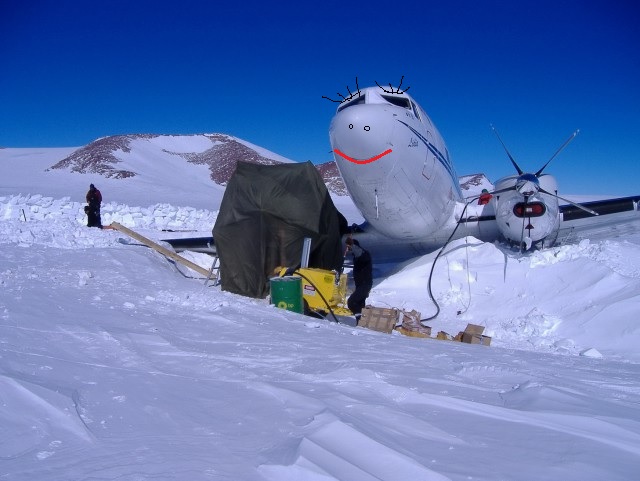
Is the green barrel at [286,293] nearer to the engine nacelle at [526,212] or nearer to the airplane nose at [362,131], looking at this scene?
the airplane nose at [362,131]

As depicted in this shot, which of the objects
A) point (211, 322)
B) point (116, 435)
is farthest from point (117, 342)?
point (116, 435)

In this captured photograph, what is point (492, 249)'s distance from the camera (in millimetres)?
10359

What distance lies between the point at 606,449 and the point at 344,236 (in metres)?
9.13

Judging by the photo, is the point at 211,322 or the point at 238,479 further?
the point at 211,322

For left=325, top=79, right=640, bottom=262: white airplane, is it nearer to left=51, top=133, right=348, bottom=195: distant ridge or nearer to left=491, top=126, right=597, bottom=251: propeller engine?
left=491, top=126, right=597, bottom=251: propeller engine

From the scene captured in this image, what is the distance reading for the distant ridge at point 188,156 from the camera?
4306 centimetres

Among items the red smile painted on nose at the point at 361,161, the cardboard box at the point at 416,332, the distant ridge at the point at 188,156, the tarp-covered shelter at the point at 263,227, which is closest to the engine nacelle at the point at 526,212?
the red smile painted on nose at the point at 361,161

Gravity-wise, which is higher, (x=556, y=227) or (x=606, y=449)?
(x=556, y=227)

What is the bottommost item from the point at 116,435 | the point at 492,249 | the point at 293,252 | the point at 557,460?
the point at 116,435

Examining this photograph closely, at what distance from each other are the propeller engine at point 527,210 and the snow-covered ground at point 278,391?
2.25 metres

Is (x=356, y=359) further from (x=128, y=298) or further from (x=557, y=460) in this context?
(x=128, y=298)

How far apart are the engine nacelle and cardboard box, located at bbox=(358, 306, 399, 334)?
163 inches

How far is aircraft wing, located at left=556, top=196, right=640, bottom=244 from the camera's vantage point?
38.1ft

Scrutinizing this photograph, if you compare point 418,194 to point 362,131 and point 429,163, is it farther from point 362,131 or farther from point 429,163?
point 362,131
